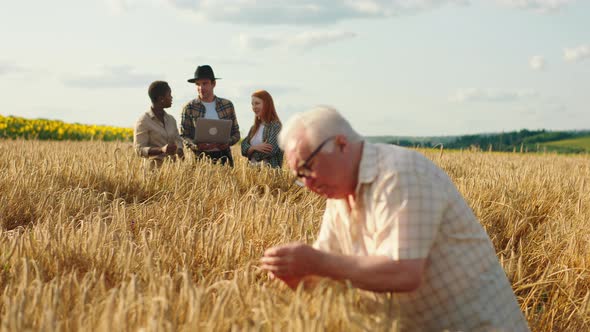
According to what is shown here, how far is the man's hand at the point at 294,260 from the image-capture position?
2.02 metres

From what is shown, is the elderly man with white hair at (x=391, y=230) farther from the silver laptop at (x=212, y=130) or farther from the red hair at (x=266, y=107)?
the red hair at (x=266, y=107)

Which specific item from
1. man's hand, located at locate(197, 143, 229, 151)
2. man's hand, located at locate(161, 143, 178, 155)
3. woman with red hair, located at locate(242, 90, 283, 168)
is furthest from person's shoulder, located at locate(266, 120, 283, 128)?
man's hand, located at locate(161, 143, 178, 155)

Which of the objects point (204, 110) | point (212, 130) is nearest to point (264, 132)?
point (212, 130)

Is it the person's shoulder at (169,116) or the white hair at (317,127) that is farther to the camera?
the person's shoulder at (169,116)

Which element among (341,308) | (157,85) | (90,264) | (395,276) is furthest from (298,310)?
(157,85)

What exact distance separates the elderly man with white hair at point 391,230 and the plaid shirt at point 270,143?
4649mm

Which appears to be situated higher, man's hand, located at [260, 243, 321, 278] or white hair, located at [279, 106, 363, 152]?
white hair, located at [279, 106, 363, 152]

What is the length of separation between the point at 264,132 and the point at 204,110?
670 millimetres

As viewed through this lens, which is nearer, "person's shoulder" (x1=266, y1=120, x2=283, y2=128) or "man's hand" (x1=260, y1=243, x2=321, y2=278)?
"man's hand" (x1=260, y1=243, x2=321, y2=278)

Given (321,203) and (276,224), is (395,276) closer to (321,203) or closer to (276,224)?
(276,224)

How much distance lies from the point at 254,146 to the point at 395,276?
5022 millimetres

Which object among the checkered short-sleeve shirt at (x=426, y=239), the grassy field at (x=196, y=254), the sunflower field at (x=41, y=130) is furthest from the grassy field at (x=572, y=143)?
the checkered short-sleeve shirt at (x=426, y=239)

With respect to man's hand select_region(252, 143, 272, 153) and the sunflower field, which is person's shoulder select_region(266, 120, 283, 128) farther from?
the sunflower field

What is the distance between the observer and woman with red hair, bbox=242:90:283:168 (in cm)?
691
